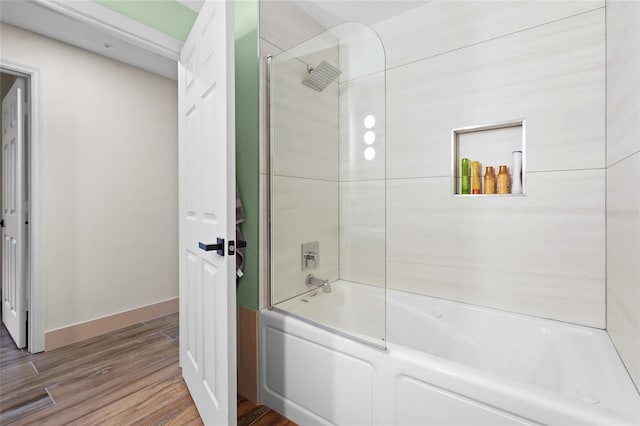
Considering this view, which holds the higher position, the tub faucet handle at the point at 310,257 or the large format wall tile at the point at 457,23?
the large format wall tile at the point at 457,23

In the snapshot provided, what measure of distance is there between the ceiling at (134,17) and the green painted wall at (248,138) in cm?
38

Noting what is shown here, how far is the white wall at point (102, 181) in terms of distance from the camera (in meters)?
2.31

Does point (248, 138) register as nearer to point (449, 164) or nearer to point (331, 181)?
point (331, 181)

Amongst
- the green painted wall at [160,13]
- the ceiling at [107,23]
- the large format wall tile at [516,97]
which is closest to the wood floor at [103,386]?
the large format wall tile at [516,97]

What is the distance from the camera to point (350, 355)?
52.2 inches

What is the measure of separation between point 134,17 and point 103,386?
215 centimetres

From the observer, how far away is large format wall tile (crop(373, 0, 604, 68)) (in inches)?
61.9

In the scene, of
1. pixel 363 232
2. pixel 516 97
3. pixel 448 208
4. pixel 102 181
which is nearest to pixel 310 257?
pixel 363 232

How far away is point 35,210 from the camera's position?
7.25ft

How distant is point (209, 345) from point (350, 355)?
0.65 m

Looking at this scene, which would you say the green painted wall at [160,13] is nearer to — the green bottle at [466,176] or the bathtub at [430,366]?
the bathtub at [430,366]

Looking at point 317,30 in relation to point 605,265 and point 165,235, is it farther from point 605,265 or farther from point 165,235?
point 165,235

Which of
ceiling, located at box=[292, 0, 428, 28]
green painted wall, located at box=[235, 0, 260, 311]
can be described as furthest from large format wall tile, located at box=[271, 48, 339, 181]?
ceiling, located at box=[292, 0, 428, 28]

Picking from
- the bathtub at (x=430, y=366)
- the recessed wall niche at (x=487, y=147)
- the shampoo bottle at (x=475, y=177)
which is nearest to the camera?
the bathtub at (x=430, y=366)
